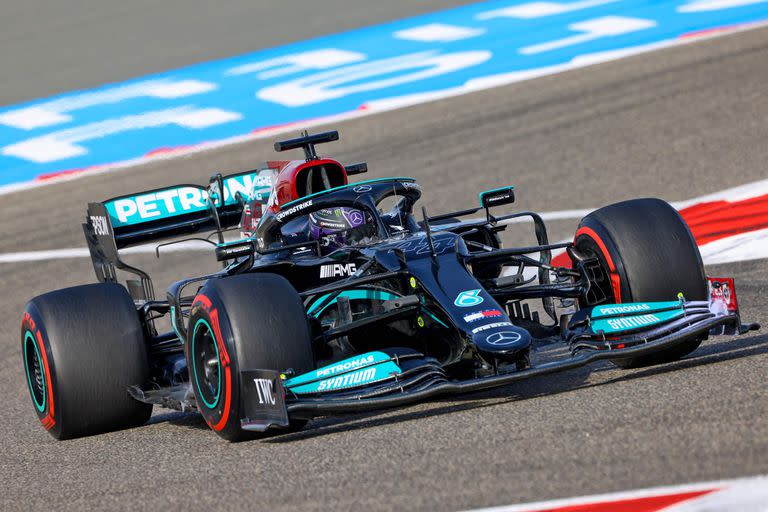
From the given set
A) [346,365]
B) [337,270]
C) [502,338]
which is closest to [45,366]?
[337,270]

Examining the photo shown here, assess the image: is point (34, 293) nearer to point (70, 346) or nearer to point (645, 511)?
point (70, 346)

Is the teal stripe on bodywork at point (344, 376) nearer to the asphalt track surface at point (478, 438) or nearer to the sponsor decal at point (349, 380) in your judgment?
the sponsor decal at point (349, 380)

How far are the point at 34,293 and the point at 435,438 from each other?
8.92 meters

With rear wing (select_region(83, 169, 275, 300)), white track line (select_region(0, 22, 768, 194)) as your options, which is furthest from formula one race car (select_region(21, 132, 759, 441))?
white track line (select_region(0, 22, 768, 194))

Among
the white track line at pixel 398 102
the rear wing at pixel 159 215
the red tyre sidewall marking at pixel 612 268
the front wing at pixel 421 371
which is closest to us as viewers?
the front wing at pixel 421 371

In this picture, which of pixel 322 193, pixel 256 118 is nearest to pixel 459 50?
pixel 256 118

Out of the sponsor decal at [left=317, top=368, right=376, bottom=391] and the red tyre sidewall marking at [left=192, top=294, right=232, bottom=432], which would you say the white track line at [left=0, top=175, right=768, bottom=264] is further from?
the red tyre sidewall marking at [left=192, top=294, right=232, bottom=432]

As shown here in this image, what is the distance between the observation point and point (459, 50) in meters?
18.8

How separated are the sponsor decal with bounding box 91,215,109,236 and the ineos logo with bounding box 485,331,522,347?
3857 millimetres

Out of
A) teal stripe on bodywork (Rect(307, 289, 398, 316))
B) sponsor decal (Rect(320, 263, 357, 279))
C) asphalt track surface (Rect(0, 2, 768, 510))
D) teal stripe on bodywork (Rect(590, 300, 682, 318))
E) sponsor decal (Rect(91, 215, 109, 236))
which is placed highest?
sponsor decal (Rect(91, 215, 109, 236))

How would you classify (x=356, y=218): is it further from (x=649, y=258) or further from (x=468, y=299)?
(x=649, y=258)

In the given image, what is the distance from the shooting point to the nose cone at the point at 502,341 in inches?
242

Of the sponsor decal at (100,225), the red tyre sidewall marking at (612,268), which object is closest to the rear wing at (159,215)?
the sponsor decal at (100,225)

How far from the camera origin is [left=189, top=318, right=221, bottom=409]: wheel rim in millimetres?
6715
